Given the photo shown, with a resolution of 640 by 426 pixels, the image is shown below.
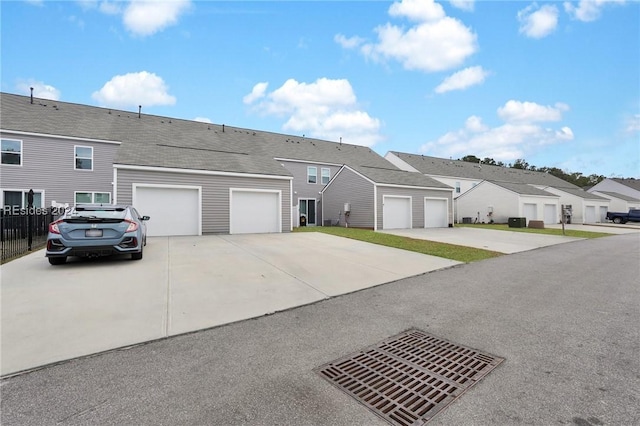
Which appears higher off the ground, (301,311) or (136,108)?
(136,108)

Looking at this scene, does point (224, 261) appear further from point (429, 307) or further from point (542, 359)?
point (542, 359)

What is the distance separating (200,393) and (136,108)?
24712 millimetres

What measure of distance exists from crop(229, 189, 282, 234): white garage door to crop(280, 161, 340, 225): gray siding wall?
24.1 feet

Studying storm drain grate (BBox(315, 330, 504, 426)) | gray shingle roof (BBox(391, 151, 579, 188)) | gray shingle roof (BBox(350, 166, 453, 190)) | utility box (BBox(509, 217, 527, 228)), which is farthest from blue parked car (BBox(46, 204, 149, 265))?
gray shingle roof (BBox(391, 151, 579, 188))

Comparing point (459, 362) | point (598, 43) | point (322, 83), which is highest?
point (322, 83)

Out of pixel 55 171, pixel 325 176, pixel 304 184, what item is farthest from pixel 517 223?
pixel 55 171

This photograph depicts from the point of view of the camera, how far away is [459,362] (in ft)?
9.89

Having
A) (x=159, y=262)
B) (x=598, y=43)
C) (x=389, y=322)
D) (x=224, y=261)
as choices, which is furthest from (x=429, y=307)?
(x=598, y=43)

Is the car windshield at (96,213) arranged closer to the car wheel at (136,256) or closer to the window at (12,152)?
the car wheel at (136,256)

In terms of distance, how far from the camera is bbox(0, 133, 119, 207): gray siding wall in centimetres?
1589

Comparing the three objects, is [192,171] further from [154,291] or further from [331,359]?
[331,359]

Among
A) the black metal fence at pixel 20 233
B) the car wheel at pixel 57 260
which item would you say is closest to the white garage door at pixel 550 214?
the car wheel at pixel 57 260

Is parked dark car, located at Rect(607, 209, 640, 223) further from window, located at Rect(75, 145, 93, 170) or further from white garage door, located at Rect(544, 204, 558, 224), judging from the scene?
window, located at Rect(75, 145, 93, 170)

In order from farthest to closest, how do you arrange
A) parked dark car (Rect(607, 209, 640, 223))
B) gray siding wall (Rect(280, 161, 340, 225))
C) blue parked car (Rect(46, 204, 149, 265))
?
parked dark car (Rect(607, 209, 640, 223)) < gray siding wall (Rect(280, 161, 340, 225)) < blue parked car (Rect(46, 204, 149, 265))
